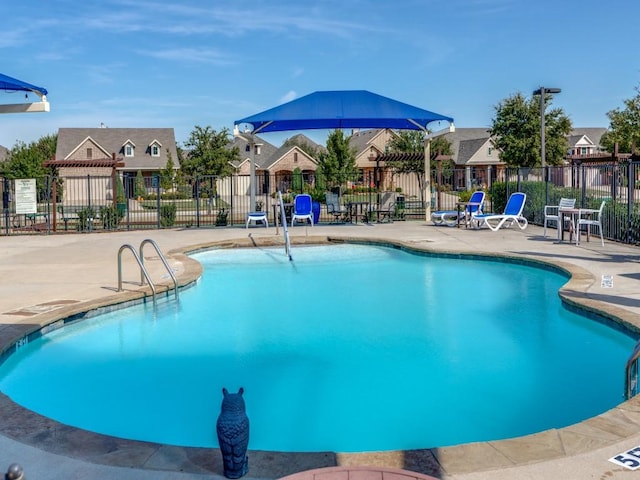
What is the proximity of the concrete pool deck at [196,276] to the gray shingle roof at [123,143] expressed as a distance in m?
31.7

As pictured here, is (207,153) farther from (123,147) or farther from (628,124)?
(628,124)

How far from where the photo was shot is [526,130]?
36.1 metres

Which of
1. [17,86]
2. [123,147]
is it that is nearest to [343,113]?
[17,86]

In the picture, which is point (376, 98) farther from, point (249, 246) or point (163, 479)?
point (163, 479)

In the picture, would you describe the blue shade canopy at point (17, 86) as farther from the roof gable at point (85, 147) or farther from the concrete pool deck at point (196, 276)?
the roof gable at point (85, 147)

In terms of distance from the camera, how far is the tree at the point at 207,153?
35.9 m

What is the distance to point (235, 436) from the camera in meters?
2.84

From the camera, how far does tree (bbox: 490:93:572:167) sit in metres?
35.7

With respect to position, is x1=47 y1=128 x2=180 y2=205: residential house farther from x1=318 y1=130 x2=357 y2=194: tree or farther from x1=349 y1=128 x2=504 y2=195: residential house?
x1=349 y1=128 x2=504 y2=195: residential house

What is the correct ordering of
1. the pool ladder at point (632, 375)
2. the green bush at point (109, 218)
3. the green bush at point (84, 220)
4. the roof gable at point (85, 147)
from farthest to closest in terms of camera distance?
the roof gable at point (85, 147)
the green bush at point (109, 218)
the green bush at point (84, 220)
the pool ladder at point (632, 375)

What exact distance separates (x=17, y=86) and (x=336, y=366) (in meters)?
5.97

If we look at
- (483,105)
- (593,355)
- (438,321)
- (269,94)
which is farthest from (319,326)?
(483,105)

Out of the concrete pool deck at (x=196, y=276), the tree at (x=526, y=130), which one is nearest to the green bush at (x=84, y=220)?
the concrete pool deck at (x=196, y=276)

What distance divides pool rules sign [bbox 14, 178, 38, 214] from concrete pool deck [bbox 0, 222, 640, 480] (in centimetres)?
95
